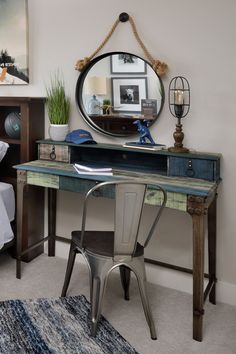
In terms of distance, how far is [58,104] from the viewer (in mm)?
2586

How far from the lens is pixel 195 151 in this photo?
2.25m

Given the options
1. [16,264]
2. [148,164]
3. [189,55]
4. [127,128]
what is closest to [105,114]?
[127,128]

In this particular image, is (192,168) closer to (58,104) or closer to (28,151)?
(58,104)

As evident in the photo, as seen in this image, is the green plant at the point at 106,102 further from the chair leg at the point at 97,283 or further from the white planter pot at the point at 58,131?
the chair leg at the point at 97,283

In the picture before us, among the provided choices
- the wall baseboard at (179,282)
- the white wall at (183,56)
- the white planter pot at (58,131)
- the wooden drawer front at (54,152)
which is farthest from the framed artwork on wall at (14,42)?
the wall baseboard at (179,282)

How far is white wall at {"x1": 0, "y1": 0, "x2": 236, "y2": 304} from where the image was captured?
6.97 ft

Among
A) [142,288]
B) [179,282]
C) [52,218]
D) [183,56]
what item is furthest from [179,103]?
[52,218]

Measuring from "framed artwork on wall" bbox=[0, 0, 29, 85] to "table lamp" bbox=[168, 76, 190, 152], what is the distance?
1.25 metres

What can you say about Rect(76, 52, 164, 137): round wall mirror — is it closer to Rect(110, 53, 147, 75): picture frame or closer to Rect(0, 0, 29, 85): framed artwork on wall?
Rect(110, 53, 147, 75): picture frame

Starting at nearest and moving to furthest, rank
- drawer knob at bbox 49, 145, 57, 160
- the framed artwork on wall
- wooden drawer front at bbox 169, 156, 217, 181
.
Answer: wooden drawer front at bbox 169, 156, 217, 181 → drawer knob at bbox 49, 145, 57, 160 → the framed artwork on wall

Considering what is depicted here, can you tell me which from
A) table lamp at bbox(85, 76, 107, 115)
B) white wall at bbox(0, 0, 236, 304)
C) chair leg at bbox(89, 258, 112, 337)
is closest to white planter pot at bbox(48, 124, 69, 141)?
white wall at bbox(0, 0, 236, 304)

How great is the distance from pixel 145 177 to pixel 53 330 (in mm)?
1031

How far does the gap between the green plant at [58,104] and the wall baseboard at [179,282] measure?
1.26m

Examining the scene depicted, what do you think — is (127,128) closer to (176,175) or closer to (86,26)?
(176,175)
